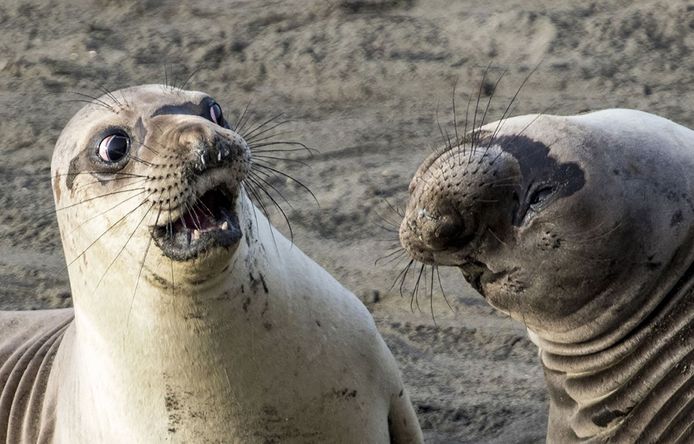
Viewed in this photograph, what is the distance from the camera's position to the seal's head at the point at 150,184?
4.65 metres

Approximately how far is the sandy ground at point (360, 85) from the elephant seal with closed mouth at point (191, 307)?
123 cm

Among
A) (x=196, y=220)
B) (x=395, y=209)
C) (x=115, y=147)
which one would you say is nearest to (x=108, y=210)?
(x=115, y=147)

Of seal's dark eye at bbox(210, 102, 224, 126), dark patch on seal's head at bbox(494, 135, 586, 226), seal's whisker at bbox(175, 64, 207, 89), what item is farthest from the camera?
seal's whisker at bbox(175, 64, 207, 89)

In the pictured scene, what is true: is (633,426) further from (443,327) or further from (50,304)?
(50,304)

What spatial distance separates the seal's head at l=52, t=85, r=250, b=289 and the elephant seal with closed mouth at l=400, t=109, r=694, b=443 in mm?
609

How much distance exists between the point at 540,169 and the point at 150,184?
1.10 metres

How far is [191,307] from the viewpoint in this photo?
4.94 m

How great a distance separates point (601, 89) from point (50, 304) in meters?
2.80

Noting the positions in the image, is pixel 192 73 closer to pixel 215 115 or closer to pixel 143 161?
pixel 215 115

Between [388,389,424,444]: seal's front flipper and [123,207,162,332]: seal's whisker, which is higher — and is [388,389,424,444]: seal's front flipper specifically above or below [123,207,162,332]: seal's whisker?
below

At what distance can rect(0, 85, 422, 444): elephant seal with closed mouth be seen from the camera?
4.71 meters

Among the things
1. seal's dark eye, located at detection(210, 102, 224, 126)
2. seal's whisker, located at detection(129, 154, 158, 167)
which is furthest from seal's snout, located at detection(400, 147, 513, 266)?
seal's whisker, located at detection(129, 154, 158, 167)

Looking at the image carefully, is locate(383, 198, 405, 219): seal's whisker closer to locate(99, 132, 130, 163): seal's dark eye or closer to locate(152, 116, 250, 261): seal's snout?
locate(99, 132, 130, 163): seal's dark eye

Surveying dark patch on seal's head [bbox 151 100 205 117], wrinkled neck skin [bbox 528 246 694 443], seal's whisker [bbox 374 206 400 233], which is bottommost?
seal's whisker [bbox 374 206 400 233]
